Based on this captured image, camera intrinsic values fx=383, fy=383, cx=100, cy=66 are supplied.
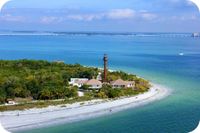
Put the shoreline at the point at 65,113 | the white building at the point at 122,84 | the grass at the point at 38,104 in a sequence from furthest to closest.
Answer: the white building at the point at 122,84 < the grass at the point at 38,104 < the shoreline at the point at 65,113

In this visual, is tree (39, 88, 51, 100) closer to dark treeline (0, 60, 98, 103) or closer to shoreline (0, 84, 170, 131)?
dark treeline (0, 60, 98, 103)

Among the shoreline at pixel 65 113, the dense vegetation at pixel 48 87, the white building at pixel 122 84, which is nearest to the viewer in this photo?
the shoreline at pixel 65 113

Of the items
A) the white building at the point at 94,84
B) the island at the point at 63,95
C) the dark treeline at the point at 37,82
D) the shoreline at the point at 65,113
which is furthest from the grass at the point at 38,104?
the white building at the point at 94,84

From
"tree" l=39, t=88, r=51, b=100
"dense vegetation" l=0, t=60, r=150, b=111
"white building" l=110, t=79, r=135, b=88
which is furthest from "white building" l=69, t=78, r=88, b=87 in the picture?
"tree" l=39, t=88, r=51, b=100

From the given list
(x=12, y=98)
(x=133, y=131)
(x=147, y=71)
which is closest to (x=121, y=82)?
(x=12, y=98)

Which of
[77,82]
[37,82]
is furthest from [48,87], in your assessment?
[77,82]

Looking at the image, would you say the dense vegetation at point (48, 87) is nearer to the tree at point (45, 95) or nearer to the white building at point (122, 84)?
the tree at point (45, 95)

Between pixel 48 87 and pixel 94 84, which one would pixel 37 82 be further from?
pixel 94 84
